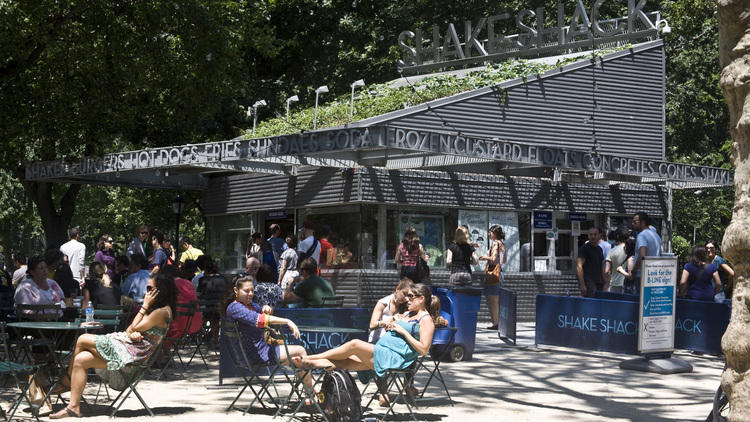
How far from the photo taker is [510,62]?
71.2 ft

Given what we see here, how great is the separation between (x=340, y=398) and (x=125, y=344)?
199 cm

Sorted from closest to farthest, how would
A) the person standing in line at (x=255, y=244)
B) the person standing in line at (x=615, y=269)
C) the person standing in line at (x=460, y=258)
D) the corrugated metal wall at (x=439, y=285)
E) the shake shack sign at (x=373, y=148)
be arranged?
the shake shack sign at (x=373, y=148) < the person standing in line at (x=460, y=258) < the person standing in line at (x=615, y=269) < the corrugated metal wall at (x=439, y=285) < the person standing in line at (x=255, y=244)

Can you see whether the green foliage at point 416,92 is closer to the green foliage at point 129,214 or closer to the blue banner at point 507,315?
the blue banner at point 507,315

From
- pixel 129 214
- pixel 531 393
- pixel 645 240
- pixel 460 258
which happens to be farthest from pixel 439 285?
pixel 129 214

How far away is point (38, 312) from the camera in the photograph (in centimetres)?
949

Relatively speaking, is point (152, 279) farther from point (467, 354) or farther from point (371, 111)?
point (371, 111)

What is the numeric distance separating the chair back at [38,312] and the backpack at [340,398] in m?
3.23

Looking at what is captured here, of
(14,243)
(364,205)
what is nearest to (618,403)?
(364,205)

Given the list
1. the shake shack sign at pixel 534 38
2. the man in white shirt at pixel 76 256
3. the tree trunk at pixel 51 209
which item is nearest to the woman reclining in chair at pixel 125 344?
the man in white shirt at pixel 76 256

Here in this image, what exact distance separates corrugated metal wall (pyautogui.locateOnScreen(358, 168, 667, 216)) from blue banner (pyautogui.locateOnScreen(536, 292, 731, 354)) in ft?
15.5

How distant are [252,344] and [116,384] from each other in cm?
121

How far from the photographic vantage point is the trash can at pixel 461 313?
1191cm

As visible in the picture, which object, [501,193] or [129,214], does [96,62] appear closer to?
[501,193]

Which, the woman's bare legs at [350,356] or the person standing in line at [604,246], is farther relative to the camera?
the person standing in line at [604,246]
